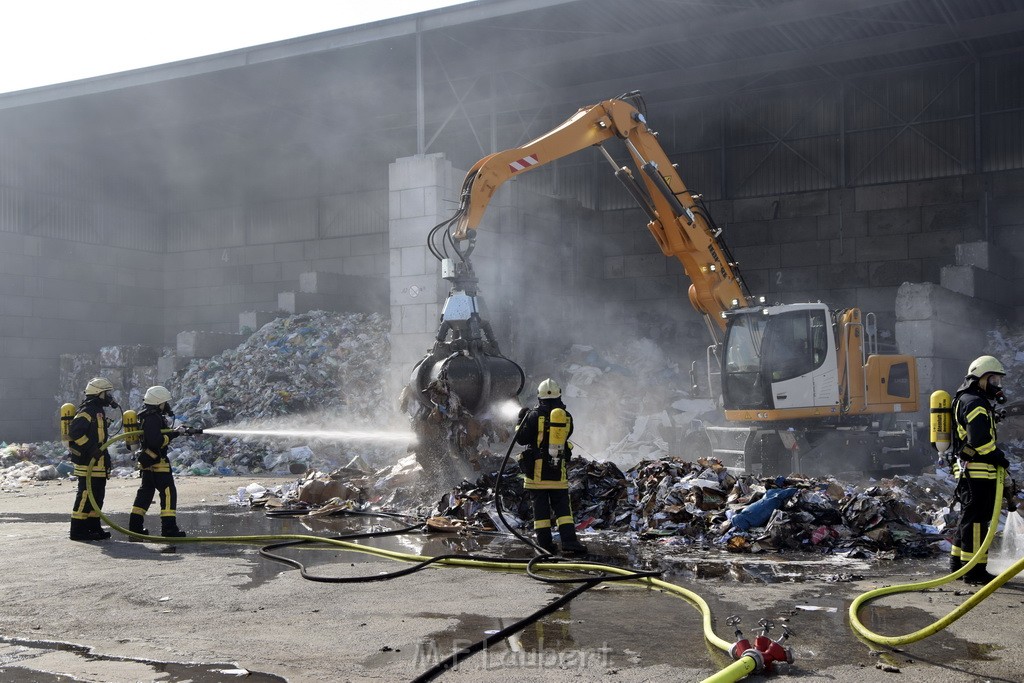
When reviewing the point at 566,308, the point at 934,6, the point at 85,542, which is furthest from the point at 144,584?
the point at 934,6

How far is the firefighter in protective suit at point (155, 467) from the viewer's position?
30.4 ft

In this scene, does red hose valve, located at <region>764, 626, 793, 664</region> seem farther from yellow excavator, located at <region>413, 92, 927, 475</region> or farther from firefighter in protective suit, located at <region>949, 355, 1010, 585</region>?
yellow excavator, located at <region>413, 92, 927, 475</region>

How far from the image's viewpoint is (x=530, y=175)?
22.0m

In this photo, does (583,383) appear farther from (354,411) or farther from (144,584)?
(144,584)

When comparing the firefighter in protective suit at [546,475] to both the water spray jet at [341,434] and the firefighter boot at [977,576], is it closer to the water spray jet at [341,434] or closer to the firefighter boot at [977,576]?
the firefighter boot at [977,576]

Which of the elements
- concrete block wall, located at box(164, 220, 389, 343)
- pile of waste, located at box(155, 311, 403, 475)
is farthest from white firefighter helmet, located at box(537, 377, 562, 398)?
concrete block wall, located at box(164, 220, 389, 343)

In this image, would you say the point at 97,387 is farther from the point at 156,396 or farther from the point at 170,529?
the point at 170,529

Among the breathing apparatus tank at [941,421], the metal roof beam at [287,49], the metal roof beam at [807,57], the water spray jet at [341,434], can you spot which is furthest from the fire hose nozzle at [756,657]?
the metal roof beam at [807,57]

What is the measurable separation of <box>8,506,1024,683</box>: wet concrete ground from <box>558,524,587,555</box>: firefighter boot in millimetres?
226

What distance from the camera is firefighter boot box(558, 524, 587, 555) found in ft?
26.9

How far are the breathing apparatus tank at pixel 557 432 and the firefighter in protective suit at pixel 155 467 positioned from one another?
386 cm

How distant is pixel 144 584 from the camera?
23.2 ft

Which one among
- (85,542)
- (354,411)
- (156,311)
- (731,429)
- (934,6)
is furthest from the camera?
(156,311)

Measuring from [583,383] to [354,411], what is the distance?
4.59m
